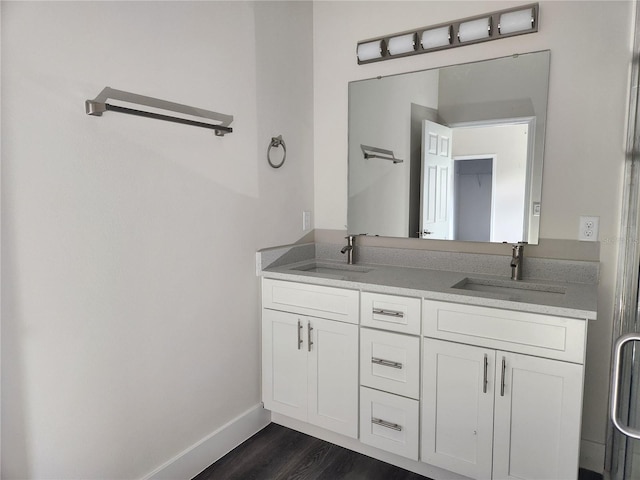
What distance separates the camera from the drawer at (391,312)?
6.19 ft

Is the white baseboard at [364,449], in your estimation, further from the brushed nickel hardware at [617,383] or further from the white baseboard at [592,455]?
the brushed nickel hardware at [617,383]

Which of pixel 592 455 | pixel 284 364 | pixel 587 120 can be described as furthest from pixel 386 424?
pixel 587 120

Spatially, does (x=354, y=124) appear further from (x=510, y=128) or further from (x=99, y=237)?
(x=99, y=237)

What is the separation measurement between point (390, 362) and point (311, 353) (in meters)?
0.42

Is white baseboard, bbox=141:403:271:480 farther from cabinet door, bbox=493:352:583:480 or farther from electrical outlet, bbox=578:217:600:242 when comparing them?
electrical outlet, bbox=578:217:600:242

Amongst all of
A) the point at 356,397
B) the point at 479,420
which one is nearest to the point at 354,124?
the point at 356,397

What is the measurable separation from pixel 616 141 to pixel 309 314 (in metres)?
1.58

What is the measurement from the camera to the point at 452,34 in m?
2.20

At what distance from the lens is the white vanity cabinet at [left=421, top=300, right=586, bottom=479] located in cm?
159

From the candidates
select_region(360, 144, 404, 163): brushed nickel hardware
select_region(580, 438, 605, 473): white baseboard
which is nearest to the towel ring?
select_region(360, 144, 404, 163): brushed nickel hardware

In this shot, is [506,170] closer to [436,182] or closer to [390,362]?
[436,182]

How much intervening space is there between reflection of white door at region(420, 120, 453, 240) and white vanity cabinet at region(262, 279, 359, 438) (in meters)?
0.66

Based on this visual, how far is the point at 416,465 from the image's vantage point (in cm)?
202

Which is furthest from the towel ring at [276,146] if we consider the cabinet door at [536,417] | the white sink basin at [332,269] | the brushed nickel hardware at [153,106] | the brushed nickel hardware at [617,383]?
the brushed nickel hardware at [617,383]
